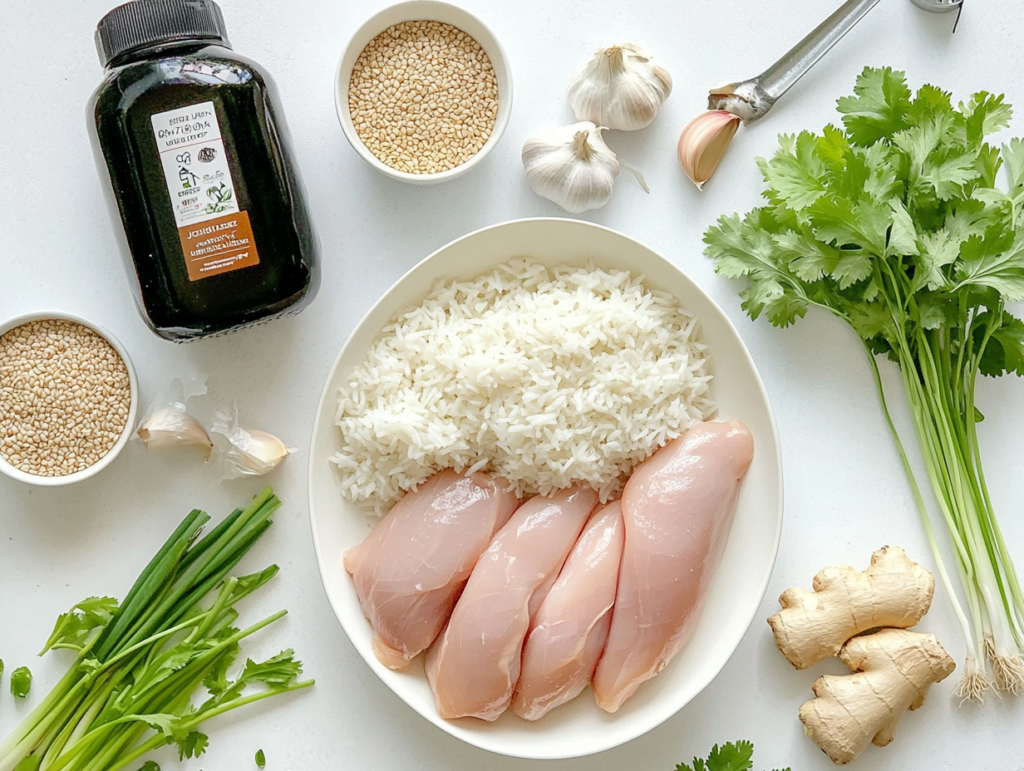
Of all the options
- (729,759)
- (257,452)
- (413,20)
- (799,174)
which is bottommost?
(729,759)

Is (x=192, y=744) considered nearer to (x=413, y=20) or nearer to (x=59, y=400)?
(x=59, y=400)

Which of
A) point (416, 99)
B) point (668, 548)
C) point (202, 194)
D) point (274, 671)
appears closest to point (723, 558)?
point (668, 548)

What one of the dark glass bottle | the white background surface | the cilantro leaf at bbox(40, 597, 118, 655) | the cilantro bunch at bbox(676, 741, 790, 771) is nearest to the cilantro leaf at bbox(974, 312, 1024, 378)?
the white background surface

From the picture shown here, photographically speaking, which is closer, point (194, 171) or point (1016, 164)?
point (194, 171)

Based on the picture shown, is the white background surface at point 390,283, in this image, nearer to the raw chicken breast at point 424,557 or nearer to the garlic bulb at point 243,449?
the garlic bulb at point 243,449

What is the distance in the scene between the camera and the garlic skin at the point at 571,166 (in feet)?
5.26

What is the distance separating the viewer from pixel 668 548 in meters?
1.50

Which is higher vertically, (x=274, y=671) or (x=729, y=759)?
(x=274, y=671)

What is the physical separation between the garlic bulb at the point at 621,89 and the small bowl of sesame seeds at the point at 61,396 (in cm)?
105

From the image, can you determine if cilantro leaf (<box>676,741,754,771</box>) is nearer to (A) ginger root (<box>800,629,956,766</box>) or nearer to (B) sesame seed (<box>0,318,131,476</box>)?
(A) ginger root (<box>800,629,956,766</box>)

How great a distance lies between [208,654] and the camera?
1.65m

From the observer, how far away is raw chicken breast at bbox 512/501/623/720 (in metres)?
1.51

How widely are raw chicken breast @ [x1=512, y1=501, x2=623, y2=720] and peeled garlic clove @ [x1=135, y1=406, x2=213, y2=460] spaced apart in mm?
777

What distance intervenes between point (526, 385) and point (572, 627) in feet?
1.51
